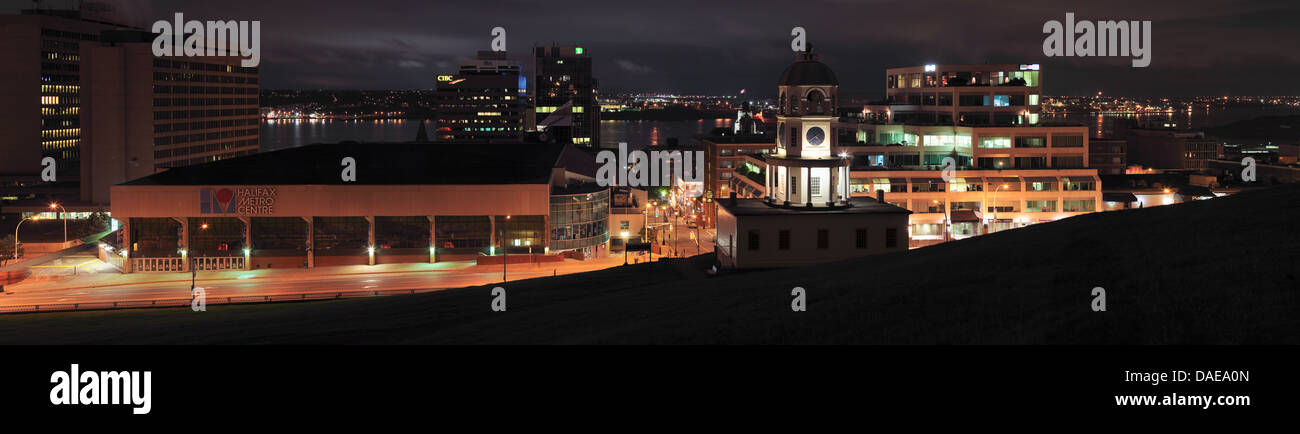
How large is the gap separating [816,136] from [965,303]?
36.0 metres

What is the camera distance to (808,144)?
2377 inches

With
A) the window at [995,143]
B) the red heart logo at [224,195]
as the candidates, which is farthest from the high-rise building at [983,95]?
the red heart logo at [224,195]

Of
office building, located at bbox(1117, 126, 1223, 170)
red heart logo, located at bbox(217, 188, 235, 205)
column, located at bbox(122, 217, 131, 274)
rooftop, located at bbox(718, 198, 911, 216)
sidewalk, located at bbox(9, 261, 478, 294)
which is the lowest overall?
sidewalk, located at bbox(9, 261, 478, 294)

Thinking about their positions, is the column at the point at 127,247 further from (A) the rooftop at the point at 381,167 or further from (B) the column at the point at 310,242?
(B) the column at the point at 310,242

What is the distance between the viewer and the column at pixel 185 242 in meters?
87.1

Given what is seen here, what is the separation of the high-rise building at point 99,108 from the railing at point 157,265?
61.0 m

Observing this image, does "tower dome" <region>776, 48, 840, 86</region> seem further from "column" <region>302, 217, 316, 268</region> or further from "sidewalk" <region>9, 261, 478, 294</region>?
"column" <region>302, 217, 316, 268</region>

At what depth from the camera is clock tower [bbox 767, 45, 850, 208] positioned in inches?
2303

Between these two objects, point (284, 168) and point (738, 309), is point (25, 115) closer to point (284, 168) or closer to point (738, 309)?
point (284, 168)

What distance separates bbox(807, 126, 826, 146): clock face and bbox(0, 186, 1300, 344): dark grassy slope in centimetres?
1681

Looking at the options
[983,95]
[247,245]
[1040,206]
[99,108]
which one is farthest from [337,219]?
[99,108]

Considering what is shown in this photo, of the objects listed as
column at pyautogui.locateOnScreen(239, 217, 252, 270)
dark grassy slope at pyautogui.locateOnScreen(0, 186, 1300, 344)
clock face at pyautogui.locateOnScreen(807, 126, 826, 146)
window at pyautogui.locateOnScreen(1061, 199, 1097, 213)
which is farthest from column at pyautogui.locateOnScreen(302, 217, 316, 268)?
window at pyautogui.locateOnScreen(1061, 199, 1097, 213)

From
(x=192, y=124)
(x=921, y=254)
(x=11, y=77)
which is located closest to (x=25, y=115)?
(x=11, y=77)
